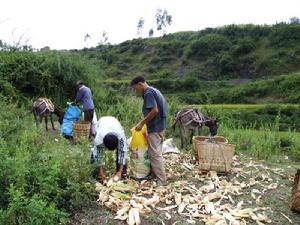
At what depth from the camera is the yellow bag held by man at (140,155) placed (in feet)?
25.5

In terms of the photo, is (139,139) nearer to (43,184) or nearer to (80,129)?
(43,184)

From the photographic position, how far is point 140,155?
778 cm

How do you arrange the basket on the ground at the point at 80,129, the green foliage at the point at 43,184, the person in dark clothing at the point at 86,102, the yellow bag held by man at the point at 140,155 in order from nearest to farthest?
the green foliage at the point at 43,184 → the yellow bag held by man at the point at 140,155 → the basket on the ground at the point at 80,129 → the person in dark clothing at the point at 86,102

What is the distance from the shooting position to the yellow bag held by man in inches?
306

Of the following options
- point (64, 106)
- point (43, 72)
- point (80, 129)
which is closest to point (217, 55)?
point (43, 72)

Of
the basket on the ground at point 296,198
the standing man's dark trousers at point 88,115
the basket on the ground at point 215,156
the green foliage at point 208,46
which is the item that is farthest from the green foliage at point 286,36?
the basket on the ground at point 296,198

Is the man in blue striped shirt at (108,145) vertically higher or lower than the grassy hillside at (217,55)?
lower

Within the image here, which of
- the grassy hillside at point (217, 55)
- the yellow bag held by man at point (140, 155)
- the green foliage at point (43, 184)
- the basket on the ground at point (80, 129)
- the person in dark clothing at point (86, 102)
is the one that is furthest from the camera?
the grassy hillside at point (217, 55)

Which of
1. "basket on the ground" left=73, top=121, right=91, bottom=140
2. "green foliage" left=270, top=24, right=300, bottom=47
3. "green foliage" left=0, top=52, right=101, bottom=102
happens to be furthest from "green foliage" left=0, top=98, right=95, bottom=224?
"green foliage" left=270, top=24, right=300, bottom=47

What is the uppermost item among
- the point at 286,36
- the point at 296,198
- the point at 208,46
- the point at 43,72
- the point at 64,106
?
the point at 286,36

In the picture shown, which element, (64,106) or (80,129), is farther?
(64,106)

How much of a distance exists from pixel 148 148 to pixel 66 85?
1070cm

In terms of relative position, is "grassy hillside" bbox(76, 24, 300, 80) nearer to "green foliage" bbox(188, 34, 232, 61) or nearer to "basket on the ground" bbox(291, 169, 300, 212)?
"green foliage" bbox(188, 34, 232, 61)

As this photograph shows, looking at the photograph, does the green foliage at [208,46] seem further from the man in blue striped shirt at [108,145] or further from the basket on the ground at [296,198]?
the basket on the ground at [296,198]
